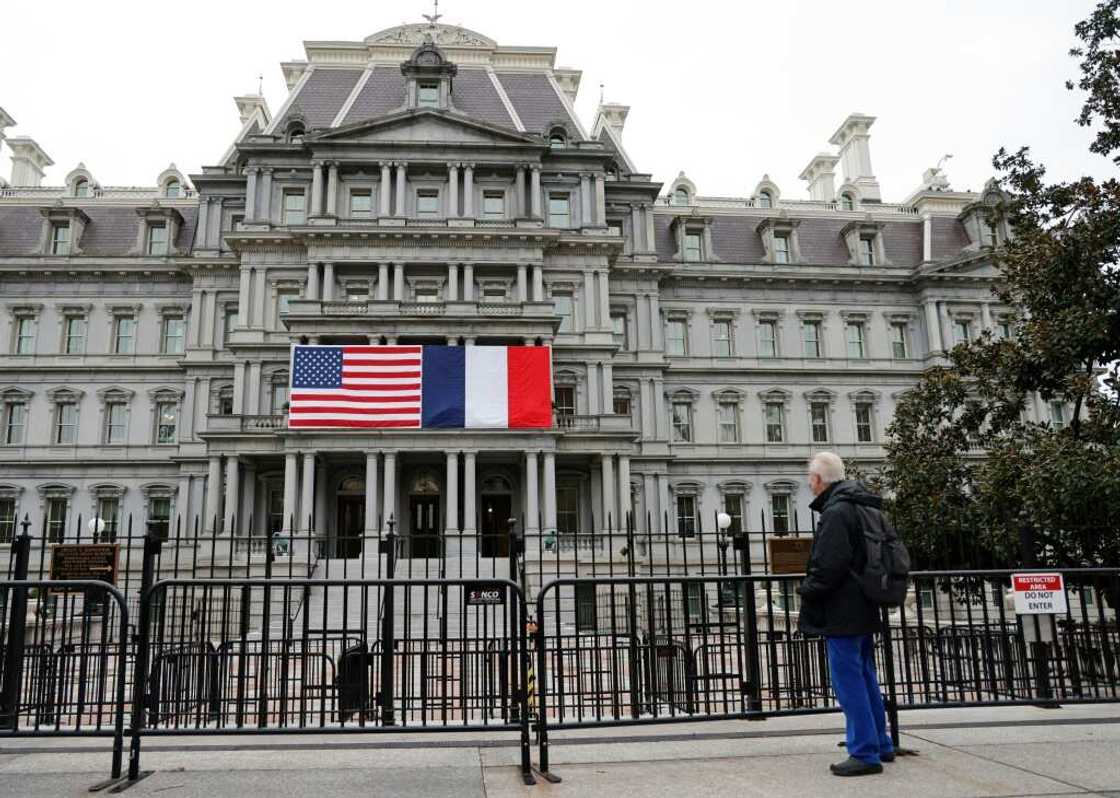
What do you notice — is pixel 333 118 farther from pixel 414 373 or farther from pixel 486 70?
pixel 414 373

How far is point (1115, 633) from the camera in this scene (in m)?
8.93

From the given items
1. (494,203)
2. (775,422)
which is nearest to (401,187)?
(494,203)

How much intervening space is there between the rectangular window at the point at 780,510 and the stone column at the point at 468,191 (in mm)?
18838

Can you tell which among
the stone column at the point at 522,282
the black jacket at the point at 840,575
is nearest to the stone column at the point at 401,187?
the stone column at the point at 522,282

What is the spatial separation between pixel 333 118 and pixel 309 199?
17.2 ft

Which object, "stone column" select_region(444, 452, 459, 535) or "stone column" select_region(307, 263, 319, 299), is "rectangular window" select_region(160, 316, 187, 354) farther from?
"stone column" select_region(444, 452, 459, 535)

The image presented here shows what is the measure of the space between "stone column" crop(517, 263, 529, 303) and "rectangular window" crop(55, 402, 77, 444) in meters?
20.7

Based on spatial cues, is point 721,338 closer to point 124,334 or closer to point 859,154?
point 859,154

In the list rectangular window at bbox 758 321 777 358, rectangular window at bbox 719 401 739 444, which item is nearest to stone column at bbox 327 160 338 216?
rectangular window at bbox 719 401 739 444

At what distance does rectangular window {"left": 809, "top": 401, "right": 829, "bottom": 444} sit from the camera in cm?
4084

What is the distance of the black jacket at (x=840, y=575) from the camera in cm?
561

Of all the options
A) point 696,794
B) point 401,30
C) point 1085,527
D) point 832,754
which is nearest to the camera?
point 696,794

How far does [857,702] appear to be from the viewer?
5.62 m

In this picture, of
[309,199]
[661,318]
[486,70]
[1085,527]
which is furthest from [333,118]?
[1085,527]
